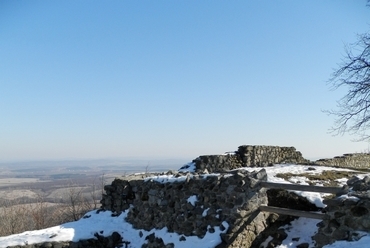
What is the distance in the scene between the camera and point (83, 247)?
32.4 ft

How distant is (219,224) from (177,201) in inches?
64.7

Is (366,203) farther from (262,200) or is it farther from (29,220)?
(29,220)

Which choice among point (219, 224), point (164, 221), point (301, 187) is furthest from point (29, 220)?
point (301, 187)

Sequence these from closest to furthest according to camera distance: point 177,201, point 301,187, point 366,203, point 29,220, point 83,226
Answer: point 366,203 < point 301,187 < point 177,201 < point 83,226 < point 29,220

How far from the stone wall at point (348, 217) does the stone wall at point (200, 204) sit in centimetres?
176

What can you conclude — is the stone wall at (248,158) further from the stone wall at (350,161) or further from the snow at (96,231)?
the snow at (96,231)

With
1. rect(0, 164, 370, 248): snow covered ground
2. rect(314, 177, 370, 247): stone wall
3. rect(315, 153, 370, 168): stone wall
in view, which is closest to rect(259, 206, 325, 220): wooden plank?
rect(314, 177, 370, 247): stone wall

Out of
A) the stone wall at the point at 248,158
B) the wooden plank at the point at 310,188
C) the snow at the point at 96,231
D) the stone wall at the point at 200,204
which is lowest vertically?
the snow at the point at 96,231

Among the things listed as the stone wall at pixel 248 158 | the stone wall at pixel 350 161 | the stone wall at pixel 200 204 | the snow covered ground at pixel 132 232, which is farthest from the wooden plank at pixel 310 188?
the stone wall at pixel 350 161

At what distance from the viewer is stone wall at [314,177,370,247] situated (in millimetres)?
5531

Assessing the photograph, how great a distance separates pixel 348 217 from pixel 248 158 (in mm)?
10429

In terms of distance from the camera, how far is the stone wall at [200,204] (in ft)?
24.9

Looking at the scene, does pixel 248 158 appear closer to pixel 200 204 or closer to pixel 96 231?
pixel 200 204

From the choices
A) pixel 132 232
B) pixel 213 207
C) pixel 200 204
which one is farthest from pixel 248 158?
pixel 213 207
